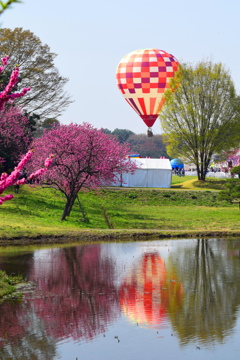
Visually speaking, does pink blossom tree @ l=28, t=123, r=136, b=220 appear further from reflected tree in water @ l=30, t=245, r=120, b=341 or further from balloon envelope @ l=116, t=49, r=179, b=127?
balloon envelope @ l=116, t=49, r=179, b=127

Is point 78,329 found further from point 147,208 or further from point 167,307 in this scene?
point 147,208

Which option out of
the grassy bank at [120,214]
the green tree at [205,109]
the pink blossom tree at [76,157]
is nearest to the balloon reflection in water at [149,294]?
the grassy bank at [120,214]

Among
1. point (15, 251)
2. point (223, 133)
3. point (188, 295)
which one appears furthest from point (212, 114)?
point (188, 295)

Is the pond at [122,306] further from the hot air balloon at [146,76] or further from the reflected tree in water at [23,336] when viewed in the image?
the hot air balloon at [146,76]

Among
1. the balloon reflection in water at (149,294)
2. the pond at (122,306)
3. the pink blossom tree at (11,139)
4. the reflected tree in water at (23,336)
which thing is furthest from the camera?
the pink blossom tree at (11,139)

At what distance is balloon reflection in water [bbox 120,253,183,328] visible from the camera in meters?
17.5

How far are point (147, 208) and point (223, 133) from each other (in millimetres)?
25231

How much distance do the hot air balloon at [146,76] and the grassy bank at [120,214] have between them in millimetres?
16210

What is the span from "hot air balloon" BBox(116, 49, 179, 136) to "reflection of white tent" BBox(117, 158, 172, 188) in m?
12.0

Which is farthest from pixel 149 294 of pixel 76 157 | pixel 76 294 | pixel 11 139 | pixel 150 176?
pixel 150 176

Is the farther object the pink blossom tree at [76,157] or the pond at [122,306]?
the pink blossom tree at [76,157]

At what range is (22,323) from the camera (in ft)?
54.3

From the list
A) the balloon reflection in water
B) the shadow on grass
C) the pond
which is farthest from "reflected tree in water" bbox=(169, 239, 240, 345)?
the shadow on grass

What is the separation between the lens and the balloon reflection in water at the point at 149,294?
1745 centimetres
